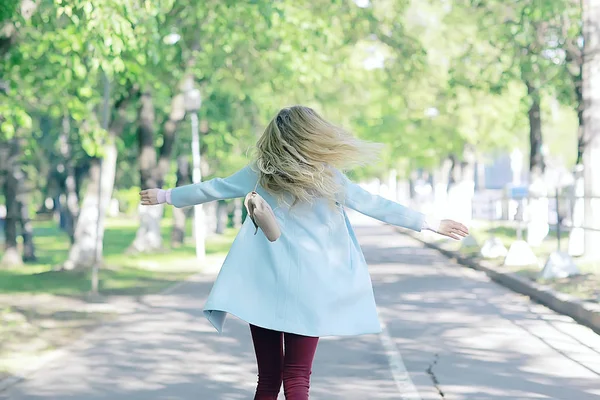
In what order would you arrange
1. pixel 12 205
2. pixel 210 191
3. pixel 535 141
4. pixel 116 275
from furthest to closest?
pixel 535 141
pixel 12 205
pixel 116 275
pixel 210 191

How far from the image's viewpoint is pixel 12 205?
26.6 m

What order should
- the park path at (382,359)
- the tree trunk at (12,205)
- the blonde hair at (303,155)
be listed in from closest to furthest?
1. the blonde hair at (303,155)
2. the park path at (382,359)
3. the tree trunk at (12,205)

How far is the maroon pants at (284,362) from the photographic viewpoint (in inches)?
204

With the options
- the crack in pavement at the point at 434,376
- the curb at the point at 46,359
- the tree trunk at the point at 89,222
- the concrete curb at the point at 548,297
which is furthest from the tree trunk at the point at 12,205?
the crack in pavement at the point at 434,376

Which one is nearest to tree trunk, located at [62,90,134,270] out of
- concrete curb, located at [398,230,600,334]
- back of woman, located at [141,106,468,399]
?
concrete curb, located at [398,230,600,334]

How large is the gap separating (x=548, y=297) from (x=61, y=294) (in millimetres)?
7354

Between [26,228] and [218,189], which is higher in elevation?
[218,189]

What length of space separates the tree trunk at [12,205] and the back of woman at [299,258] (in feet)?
70.3

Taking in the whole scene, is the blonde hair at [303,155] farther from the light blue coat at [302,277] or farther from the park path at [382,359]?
the park path at [382,359]

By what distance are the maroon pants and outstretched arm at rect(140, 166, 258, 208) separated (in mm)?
629

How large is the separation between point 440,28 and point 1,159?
85.1 ft

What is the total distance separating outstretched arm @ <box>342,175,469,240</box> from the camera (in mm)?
5266

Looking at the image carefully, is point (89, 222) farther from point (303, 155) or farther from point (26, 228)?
point (303, 155)

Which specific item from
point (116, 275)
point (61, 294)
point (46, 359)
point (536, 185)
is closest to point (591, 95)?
point (536, 185)
